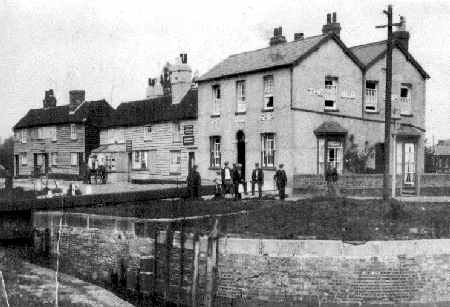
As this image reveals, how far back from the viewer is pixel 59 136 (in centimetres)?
5081

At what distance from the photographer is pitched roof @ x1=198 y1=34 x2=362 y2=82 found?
27594 millimetres

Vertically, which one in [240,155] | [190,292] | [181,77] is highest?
[181,77]

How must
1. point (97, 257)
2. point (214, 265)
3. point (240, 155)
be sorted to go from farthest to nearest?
1. point (240, 155)
2. point (97, 257)
3. point (214, 265)

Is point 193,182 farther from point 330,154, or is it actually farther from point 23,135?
point 23,135

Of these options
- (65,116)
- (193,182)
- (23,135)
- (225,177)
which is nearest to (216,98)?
(225,177)

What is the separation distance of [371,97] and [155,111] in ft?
55.9

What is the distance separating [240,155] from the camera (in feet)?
Answer: 99.1

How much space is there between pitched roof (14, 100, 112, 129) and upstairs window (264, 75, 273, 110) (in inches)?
918

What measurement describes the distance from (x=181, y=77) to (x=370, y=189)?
1931 cm

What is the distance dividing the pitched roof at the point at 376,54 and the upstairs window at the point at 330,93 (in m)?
2.28

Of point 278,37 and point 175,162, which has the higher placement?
point 278,37

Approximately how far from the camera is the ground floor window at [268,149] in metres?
28.0

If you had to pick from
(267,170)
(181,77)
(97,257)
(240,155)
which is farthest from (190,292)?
(181,77)

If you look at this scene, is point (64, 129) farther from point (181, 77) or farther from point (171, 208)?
point (171, 208)
